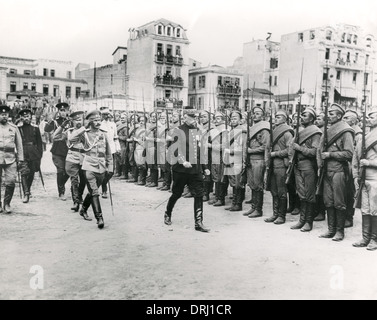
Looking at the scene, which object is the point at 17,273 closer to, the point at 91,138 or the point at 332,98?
the point at 91,138

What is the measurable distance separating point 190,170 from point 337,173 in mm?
2316

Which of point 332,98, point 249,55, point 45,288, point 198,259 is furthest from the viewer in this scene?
point 249,55

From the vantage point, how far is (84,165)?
736 centimetres

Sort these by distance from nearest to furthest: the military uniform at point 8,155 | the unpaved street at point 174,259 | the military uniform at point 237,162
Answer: the unpaved street at point 174,259, the military uniform at point 8,155, the military uniform at point 237,162

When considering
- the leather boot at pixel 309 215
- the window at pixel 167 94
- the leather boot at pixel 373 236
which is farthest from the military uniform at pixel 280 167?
the window at pixel 167 94

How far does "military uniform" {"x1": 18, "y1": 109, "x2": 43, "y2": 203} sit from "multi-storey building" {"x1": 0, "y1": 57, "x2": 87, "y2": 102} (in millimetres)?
41225

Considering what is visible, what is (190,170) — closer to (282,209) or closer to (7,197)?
(282,209)

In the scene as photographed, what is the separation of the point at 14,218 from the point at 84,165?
5.24 ft

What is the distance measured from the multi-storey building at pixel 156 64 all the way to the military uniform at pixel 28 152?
725 inches

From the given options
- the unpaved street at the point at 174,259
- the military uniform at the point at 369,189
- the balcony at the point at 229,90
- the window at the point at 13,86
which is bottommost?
the unpaved street at the point at 174,259

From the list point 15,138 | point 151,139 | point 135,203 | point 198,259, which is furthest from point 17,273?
point 151,139

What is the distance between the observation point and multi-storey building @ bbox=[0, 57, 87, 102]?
51.2 meters

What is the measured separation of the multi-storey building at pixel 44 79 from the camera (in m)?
51.2

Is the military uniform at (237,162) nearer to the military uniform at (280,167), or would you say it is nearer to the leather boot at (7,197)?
the military uniform at (280,167)
